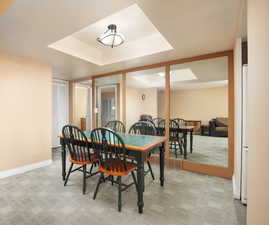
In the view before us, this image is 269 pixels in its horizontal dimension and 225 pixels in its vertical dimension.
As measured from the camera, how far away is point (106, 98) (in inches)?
196

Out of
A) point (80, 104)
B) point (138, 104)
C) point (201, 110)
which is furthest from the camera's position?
point (80, 104)

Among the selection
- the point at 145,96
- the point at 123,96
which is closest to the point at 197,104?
the point at 145,96

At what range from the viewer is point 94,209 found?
1.82 m

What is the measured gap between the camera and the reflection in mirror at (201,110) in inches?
116

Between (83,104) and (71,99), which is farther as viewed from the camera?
(83,104)

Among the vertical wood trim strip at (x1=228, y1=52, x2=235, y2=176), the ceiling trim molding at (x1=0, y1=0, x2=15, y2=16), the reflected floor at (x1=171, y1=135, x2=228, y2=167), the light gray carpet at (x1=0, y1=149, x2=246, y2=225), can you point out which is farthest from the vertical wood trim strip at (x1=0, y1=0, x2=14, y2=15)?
the reflected floor at (x1=171, y1=135, x2=228, y2=167)

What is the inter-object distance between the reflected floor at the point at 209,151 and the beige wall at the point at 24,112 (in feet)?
9.85

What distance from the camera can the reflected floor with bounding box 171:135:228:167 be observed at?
9.49 feet

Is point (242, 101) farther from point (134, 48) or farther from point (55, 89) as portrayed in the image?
point (55, 89)

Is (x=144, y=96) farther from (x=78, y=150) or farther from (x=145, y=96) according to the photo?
(x=78, y=150)

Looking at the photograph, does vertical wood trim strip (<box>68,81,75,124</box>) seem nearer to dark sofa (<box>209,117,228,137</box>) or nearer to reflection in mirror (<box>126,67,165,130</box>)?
reflection in mirror (<box>126,67,165,130</box>)

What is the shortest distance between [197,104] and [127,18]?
2.67 meters

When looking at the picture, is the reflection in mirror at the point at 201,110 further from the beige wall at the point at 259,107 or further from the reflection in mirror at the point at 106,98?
the beige wall at the point at 259,107

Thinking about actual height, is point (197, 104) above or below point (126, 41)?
below
